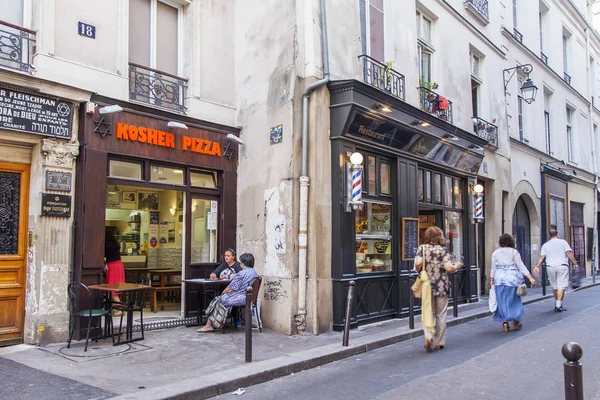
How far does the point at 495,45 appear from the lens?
15.8 m

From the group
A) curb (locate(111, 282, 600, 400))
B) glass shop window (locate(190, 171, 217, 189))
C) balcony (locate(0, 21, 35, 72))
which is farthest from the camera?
A: glass shop window (locate(190, 171, 217, 189))

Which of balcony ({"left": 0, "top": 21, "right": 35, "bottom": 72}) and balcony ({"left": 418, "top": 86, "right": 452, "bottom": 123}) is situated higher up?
balcony ({"left": 418, "top": 86, "right": 452, "bottom": 123})

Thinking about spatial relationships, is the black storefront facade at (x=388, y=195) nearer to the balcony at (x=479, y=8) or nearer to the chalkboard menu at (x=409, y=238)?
the chalkboard menu at (x=409, y=238)

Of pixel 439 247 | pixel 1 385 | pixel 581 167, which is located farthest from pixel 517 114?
pixel 1 385

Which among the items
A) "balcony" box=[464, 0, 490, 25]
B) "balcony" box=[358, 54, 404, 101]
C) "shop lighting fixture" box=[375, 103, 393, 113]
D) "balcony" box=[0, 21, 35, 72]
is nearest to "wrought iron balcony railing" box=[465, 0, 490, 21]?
"balcony" box=[464, 0, 490, 25]

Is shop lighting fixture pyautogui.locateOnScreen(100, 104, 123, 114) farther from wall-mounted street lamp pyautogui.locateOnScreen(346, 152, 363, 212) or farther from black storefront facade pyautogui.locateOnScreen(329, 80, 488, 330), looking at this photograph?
wall-mounted street lamp pyautogui.locateOnScreen(346, 152, 363, 212)

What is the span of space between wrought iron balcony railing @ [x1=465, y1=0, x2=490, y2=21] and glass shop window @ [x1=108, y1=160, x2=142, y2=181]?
409 inches

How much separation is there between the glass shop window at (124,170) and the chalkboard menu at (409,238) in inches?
203

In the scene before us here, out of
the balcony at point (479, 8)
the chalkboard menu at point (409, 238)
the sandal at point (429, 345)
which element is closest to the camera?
the sandal at point (429, 345)

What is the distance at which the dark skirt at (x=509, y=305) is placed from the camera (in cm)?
920

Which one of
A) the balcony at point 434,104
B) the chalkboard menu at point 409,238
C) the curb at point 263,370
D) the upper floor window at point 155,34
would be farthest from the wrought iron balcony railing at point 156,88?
the balcony at point 434,104

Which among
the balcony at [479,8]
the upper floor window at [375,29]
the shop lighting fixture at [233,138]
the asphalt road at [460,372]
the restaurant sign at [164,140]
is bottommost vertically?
the asphalt road at [460,372]

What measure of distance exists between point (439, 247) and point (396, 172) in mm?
3183

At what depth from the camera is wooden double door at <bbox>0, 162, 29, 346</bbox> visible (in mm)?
7207
